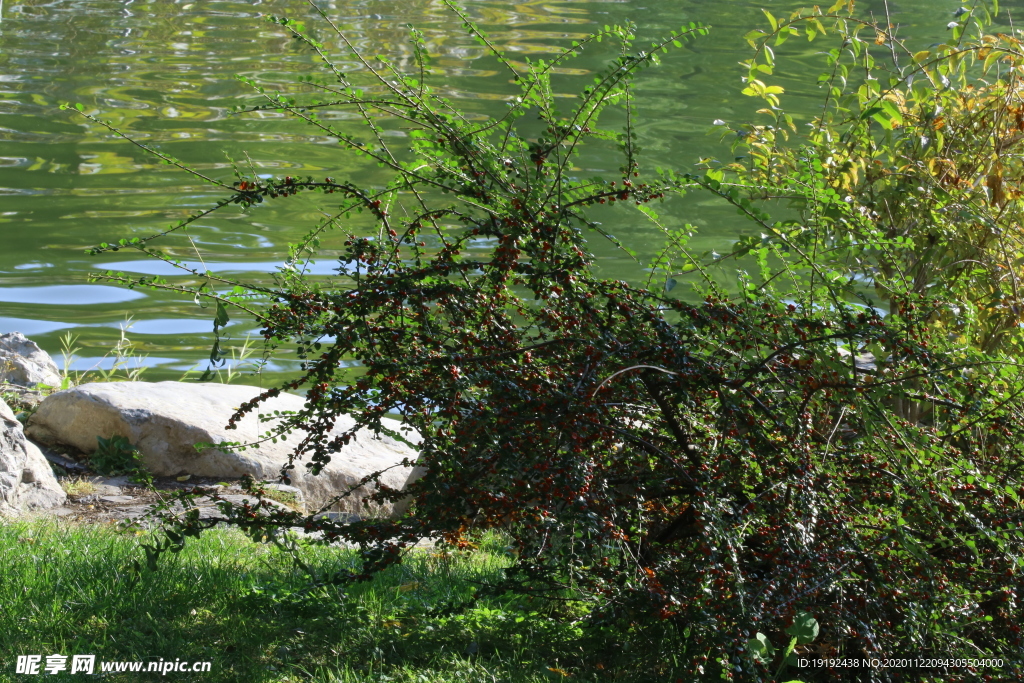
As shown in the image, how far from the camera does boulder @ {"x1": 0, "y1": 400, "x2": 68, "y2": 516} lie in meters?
5.16

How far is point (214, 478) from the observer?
6223 millimetres

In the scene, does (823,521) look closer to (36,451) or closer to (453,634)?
(453,634)

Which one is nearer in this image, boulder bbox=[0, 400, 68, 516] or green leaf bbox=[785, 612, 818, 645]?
green leaf bbox=[785, 612, 818, 645]

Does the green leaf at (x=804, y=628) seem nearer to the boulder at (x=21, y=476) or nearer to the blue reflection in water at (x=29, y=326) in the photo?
the boulder at (x=21, y=476)

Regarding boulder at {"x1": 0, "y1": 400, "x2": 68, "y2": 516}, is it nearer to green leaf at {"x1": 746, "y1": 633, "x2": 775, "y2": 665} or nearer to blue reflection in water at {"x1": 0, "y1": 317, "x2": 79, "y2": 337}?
green leaf at {"x1": 746, "y1": 633, "x2": 775, "y2": 665}

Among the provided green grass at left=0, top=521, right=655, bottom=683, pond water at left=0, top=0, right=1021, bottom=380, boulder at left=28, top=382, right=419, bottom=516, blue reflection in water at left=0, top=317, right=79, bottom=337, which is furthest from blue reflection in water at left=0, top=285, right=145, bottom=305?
green grass at left=0, top=521, right=655, bottom=683

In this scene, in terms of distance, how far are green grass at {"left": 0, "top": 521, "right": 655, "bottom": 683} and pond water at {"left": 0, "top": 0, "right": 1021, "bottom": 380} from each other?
2713 millimetres

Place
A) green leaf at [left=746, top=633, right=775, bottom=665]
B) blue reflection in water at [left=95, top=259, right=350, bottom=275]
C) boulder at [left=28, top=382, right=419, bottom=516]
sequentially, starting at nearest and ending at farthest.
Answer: green leaf at [left=746, top=633, right=775, bottom=665] → boulder at [left=28, top=382, right=419, bottom=516] → blue reflection in water at [left=95, top=259, right=350, bottom=275]

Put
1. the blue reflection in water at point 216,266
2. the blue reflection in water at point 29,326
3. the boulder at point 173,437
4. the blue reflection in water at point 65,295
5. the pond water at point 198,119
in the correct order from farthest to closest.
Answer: the blue reflection in water at point 216,266
the pond water at point 198,119
the blue reflection in water at point 65,295
the blue reflection in water at point 29,326
the boulder at point 173,437

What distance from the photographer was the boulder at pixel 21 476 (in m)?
5.16

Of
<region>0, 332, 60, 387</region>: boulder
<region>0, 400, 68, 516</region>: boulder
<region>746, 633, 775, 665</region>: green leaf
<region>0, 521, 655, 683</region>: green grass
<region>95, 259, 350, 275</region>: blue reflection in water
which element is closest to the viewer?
<region>746, 633, 775, 665</region>: green leaf

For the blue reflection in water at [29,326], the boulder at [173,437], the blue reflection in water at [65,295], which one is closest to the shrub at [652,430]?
the boulder at [173,437]

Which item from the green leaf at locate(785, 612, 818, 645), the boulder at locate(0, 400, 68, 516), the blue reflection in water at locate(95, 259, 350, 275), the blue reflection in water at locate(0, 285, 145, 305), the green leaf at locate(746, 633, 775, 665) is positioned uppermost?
the green leaf at locate(785, 612, 818, 645)

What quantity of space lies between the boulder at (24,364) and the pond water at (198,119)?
Answer: 115 centimetres
